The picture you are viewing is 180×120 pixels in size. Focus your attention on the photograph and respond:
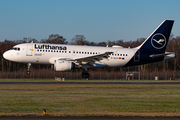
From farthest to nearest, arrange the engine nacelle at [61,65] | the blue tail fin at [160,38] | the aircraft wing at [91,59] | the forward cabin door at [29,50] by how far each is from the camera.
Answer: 1. the blue tail fin at [160,38]
2. the aircraft wing at [91,59]
3. the forward cabin door at [29,50]
4. the engine nacelle at [61,65]

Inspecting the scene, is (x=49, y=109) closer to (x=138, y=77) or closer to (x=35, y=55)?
(x=35, y=55)

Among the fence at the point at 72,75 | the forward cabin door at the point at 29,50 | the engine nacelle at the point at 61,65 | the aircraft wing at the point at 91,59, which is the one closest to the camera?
the engine nacelle at the point at 61,65

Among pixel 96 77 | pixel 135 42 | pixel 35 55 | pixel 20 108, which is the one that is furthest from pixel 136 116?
pixel 135 42

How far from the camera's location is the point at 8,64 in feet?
228

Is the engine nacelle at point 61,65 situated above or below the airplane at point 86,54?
below

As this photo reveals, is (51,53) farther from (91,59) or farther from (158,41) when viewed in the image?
(158,41)

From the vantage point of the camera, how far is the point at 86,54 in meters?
40.1

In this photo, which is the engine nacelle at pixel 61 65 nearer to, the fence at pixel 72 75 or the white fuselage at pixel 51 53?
the white fuselage at pixel 51 53

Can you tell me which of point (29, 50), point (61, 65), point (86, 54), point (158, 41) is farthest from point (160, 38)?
point (29, 50)

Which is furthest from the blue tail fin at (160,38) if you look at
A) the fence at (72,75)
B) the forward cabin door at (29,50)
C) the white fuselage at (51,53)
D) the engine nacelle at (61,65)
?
the forward cabin door at (29,50)

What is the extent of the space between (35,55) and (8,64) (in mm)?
33982

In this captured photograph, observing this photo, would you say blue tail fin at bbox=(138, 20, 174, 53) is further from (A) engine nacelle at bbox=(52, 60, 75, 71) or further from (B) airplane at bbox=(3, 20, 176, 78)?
(A) engine nacelle at bbox=(52, 60, 75, 71)

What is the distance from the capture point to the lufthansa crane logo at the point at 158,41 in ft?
143

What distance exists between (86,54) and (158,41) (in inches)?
467
